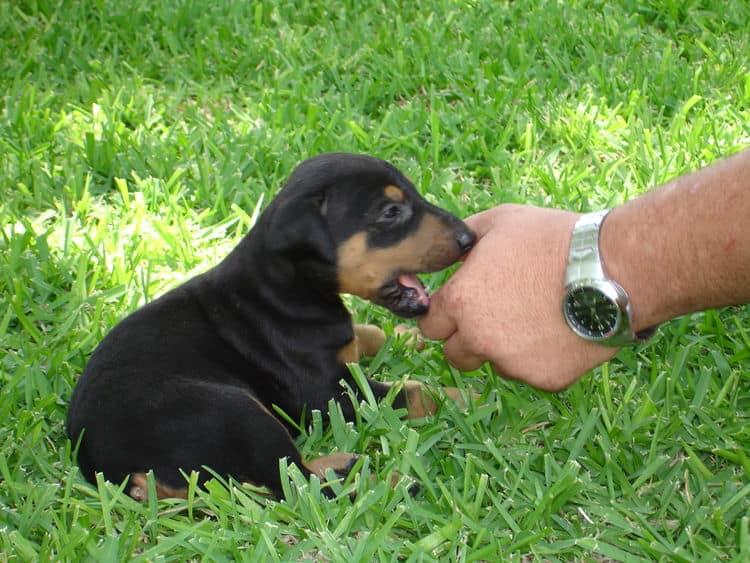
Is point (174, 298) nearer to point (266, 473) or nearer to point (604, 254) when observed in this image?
point (266, 473)

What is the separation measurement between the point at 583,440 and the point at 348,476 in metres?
0.81

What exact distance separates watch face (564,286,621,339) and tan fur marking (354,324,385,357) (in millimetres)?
1349

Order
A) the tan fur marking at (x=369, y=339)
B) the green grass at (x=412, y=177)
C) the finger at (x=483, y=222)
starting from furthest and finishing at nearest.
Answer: the tan fur marking at (x=369, y=339) → the finger at (x=483, y=222) → the green grass at (x=412, y=177)

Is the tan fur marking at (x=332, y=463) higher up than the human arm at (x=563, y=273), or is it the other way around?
the human arm at (x=563, y=273)

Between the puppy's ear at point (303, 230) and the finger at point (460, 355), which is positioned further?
the puppy's ear at point (303, 230)

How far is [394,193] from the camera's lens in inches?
137

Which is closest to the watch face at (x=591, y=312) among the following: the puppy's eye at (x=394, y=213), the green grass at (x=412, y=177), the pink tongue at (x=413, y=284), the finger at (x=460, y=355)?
the finger at (x=460, y=355)

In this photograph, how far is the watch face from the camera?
2736 millimetres

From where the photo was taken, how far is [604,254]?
2.79m

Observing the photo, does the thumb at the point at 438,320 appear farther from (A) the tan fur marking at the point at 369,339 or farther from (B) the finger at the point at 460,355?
(A) the tan fur marking at the point at 369,339

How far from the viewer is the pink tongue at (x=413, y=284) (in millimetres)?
3517

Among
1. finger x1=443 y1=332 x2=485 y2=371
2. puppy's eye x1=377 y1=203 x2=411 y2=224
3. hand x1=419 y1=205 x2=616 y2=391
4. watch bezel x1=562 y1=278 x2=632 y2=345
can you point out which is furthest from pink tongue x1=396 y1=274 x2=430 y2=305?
watch bezel x1=562 y1=278 x2=632 y2=345

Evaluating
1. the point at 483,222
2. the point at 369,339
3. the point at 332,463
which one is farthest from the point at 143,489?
the point at 483,222

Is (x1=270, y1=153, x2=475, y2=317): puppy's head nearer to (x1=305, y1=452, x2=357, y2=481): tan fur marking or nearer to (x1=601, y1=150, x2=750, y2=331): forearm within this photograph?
(x1=305, y1=452, x2=357, y2=481): tan fur marking
